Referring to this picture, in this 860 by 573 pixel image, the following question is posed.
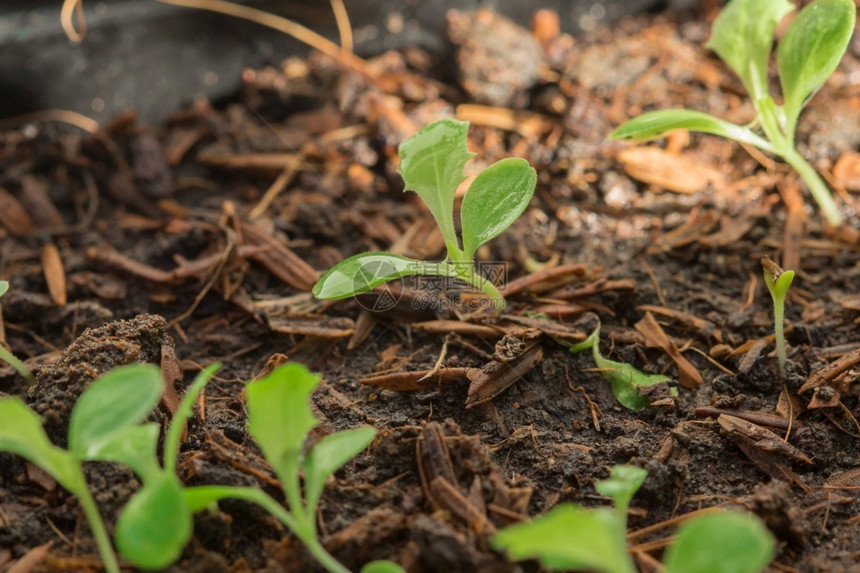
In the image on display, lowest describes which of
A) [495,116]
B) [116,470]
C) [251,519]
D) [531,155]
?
[251,519]

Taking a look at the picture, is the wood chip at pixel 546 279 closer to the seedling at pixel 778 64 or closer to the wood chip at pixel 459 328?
the wood chip at pixel 459 328

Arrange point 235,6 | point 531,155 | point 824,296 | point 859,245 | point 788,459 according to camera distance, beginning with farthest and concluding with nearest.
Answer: point 235,6, point 531,155, point 859,245, point 824,296, point 788,459

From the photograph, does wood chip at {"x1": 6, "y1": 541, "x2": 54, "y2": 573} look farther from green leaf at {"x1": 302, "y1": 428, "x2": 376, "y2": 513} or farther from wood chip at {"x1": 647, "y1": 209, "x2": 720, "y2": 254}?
wood chip at {"x1": 647, "y1": 209, "x2": 720, "y2": 254}

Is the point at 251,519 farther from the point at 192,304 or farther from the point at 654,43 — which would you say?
the point at 654,43

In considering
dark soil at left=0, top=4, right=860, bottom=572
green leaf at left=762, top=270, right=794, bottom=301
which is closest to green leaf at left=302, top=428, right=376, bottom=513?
dark soil at left=0, top=4, right=860, bottom=572

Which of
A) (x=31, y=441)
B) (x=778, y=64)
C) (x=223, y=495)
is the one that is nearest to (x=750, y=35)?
(x=778, y=64)

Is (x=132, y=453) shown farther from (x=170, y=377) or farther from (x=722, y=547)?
(x=722, y=547)

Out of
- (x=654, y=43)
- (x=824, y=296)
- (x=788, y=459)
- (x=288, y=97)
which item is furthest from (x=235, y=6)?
(x=788, y=459)
